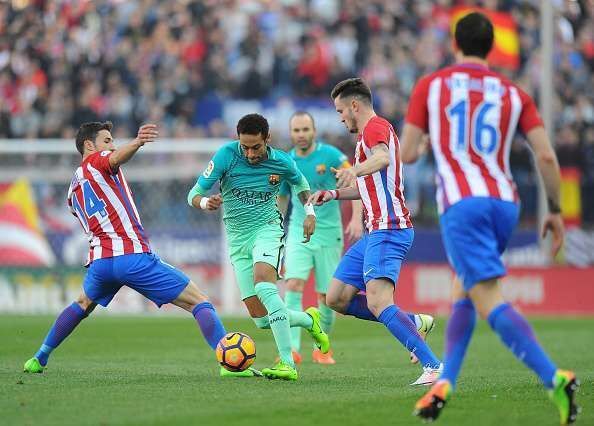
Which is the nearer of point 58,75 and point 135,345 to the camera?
point 135,345

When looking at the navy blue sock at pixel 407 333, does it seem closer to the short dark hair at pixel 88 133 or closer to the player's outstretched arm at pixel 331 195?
the player's outstretched arm at pixel 331 195

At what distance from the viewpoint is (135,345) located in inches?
561

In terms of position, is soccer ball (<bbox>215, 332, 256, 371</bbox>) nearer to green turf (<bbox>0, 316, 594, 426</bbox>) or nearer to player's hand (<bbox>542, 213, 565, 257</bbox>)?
green turf (<bbox>0, 316, 594, 426</bbox>)

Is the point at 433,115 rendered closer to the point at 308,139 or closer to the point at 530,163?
the point at 308,139

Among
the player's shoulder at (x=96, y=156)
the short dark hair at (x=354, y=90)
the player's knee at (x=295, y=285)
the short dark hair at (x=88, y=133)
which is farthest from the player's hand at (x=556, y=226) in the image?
the player's knee at (x=295, y=285)

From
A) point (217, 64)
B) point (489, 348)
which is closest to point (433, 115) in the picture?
point (489, 348)

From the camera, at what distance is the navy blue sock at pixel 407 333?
9.33 metres

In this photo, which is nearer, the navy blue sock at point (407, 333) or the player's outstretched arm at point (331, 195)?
the player's outstretched arm at point (331, 195)

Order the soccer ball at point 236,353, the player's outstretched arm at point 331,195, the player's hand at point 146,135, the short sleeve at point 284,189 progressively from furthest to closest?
the short sleeve at point 284,189
the soccer ball at point 236,353
the player's hand at point 146,135
the player's outstretched arm at point 331,195

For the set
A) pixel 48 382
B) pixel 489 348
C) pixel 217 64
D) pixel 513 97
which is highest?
pixel 217 64

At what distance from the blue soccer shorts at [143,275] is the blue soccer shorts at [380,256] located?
145 cm

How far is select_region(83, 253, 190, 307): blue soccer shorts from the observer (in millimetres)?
9820

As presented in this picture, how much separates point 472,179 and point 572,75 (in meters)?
18.5

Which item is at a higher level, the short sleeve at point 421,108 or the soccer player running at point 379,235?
the short sleeve at point 421,108
